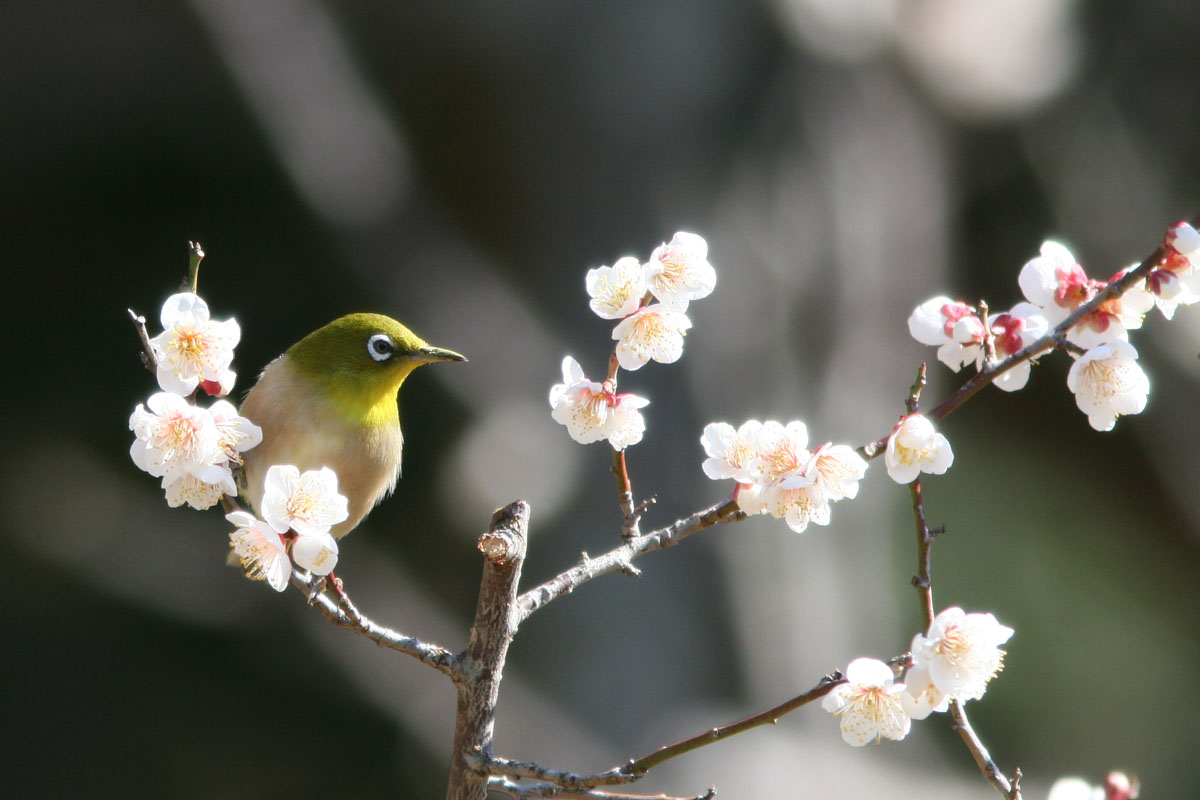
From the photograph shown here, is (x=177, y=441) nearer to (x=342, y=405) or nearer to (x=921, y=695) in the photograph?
(x=921, y=695)

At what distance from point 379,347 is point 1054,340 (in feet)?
4.30

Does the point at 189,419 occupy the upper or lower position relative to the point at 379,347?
lower

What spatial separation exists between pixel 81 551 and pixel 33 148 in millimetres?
1613

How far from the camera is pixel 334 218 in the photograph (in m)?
4.22

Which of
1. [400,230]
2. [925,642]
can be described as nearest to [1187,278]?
[925,642]

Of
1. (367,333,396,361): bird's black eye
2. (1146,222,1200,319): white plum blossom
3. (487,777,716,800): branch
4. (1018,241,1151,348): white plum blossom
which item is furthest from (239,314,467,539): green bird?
(1146,222,1200,319): white plum blossom

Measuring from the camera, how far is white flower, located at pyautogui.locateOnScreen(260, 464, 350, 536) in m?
1.12

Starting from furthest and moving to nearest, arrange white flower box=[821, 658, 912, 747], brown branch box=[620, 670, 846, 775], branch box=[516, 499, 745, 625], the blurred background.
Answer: the blurred background, branch box=[516, 499, 745, 625], white flower box=[821, 658, 912, 747], brown branch box=[620, 670, 846, 775]

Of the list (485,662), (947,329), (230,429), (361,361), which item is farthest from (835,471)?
(361,361)

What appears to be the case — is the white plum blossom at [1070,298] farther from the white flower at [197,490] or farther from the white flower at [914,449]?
the white flower at [197,490]

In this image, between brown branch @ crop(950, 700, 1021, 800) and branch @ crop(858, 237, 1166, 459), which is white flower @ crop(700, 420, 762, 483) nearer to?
branch @ crop(858, 237, 1166, 459)

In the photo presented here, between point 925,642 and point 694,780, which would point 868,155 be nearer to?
point 694,780

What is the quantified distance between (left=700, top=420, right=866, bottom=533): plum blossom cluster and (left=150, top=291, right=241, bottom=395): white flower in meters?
0.54

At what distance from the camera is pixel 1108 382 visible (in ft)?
3.89
